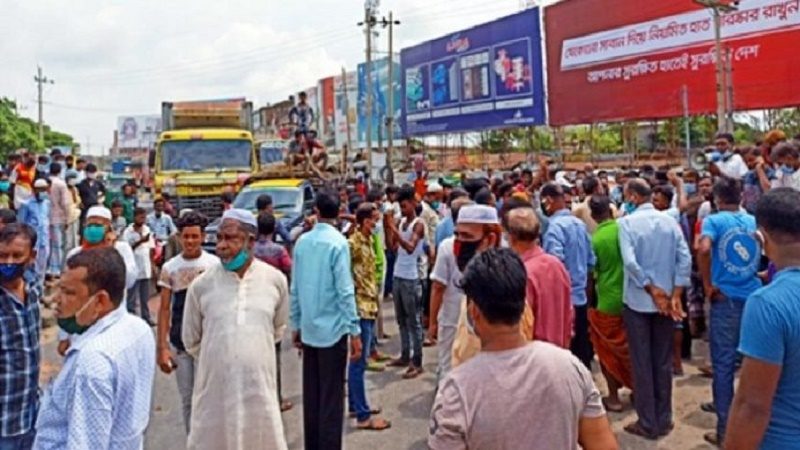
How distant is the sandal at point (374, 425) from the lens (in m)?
6.00

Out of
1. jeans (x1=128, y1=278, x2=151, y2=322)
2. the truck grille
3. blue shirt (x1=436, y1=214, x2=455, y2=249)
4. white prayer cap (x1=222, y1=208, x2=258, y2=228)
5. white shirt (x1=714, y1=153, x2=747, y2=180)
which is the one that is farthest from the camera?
the truck grille

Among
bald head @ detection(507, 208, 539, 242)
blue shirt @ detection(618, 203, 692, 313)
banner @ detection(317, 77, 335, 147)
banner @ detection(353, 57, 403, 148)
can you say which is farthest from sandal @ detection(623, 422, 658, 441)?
banner @ detection(317, 77, 335, 147)

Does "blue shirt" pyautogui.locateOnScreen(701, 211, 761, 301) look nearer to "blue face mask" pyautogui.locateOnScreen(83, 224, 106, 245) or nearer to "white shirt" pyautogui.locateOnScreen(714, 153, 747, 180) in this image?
"white shirt" pyautogui.locateOnScreen(714, 153, 747, 180)

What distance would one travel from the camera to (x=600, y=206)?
6074 millimetres

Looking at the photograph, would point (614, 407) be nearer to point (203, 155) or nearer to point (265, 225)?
point (265, 225)

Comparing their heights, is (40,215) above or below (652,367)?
above

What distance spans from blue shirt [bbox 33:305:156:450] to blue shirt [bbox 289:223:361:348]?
234 cm

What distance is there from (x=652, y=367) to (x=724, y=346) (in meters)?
0.66

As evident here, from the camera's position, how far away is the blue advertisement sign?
80.0 ft

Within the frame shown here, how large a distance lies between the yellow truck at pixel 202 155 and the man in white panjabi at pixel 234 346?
11375 mm

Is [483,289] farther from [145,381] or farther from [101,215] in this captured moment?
[101,215]

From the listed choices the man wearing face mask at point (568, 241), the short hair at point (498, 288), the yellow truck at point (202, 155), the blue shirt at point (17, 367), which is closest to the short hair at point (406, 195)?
the man wearing face mask at point (568, 241)

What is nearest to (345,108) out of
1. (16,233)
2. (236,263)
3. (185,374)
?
(185,374)

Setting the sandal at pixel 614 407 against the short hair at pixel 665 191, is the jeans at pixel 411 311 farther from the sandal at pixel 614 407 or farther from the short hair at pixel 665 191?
the short hair at pixel 665 191
